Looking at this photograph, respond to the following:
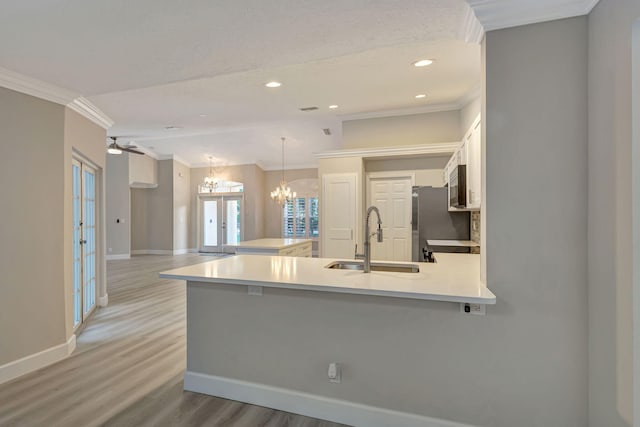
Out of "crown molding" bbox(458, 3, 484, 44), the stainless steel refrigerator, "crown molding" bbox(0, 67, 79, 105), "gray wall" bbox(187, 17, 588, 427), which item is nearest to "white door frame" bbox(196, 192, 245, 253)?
the stainless steel refrigerator

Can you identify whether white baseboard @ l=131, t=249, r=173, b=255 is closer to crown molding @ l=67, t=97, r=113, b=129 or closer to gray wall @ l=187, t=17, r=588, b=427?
crown molding @ l=67, t=97, r=113, b=129

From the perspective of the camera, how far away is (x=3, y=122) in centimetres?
241

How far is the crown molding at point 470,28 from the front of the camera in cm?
173

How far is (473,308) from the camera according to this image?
66.6 inches

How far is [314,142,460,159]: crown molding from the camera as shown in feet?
15.3

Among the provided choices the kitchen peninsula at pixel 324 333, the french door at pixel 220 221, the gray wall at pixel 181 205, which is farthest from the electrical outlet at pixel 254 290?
the gray wall at pixel 181 205

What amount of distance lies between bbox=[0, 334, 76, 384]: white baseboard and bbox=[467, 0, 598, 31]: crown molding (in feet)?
13.1

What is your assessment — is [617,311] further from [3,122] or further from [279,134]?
[279,134]

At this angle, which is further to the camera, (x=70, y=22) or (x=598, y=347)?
(x=70, y=22)

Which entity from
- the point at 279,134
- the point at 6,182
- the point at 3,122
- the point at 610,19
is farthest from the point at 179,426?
the point at 279,134

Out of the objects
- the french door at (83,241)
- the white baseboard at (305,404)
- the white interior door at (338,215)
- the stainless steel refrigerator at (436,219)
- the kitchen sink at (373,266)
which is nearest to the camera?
the white baseboard at (305,404)

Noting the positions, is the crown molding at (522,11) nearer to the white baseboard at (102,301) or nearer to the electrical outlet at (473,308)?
the electrical outlet at (473,308)

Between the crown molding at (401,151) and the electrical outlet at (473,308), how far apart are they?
3.33 meters

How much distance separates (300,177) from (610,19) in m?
9.28
